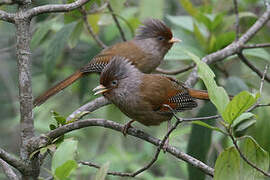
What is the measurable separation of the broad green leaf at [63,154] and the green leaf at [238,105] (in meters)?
0.78

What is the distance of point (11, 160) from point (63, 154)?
1.16 feet

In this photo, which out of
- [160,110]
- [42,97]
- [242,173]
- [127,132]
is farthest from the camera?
[42,97]

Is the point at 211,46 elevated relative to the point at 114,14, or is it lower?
lower

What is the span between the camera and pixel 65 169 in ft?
7.39

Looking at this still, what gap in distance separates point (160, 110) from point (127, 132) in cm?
59

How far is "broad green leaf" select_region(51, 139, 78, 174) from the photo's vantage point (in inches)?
91.2

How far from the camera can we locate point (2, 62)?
22.2ft

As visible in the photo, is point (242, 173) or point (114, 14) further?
point (114, 14)

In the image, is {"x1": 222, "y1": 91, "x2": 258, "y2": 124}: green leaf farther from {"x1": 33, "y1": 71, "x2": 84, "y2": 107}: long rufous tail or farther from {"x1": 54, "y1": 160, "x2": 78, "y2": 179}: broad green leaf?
{"x1": 33, "y1": 71, "x2": 84, "y2": 107}: long rufous tail

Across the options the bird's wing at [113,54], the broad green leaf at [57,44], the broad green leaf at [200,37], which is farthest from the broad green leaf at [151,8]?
the broad green leaf at [57,44]

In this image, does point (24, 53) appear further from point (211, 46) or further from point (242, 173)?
point (211, 46)

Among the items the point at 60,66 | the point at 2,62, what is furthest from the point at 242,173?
the point at 2,62

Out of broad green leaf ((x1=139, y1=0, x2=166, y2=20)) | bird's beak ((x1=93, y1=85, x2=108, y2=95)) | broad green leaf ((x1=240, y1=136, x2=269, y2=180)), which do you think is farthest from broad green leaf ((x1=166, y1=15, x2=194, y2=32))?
broad green leaf ((x1=240, y1=136, x2=269, y2=180))

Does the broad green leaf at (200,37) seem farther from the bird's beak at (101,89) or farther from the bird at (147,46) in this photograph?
the bird's beak at (101,89)
